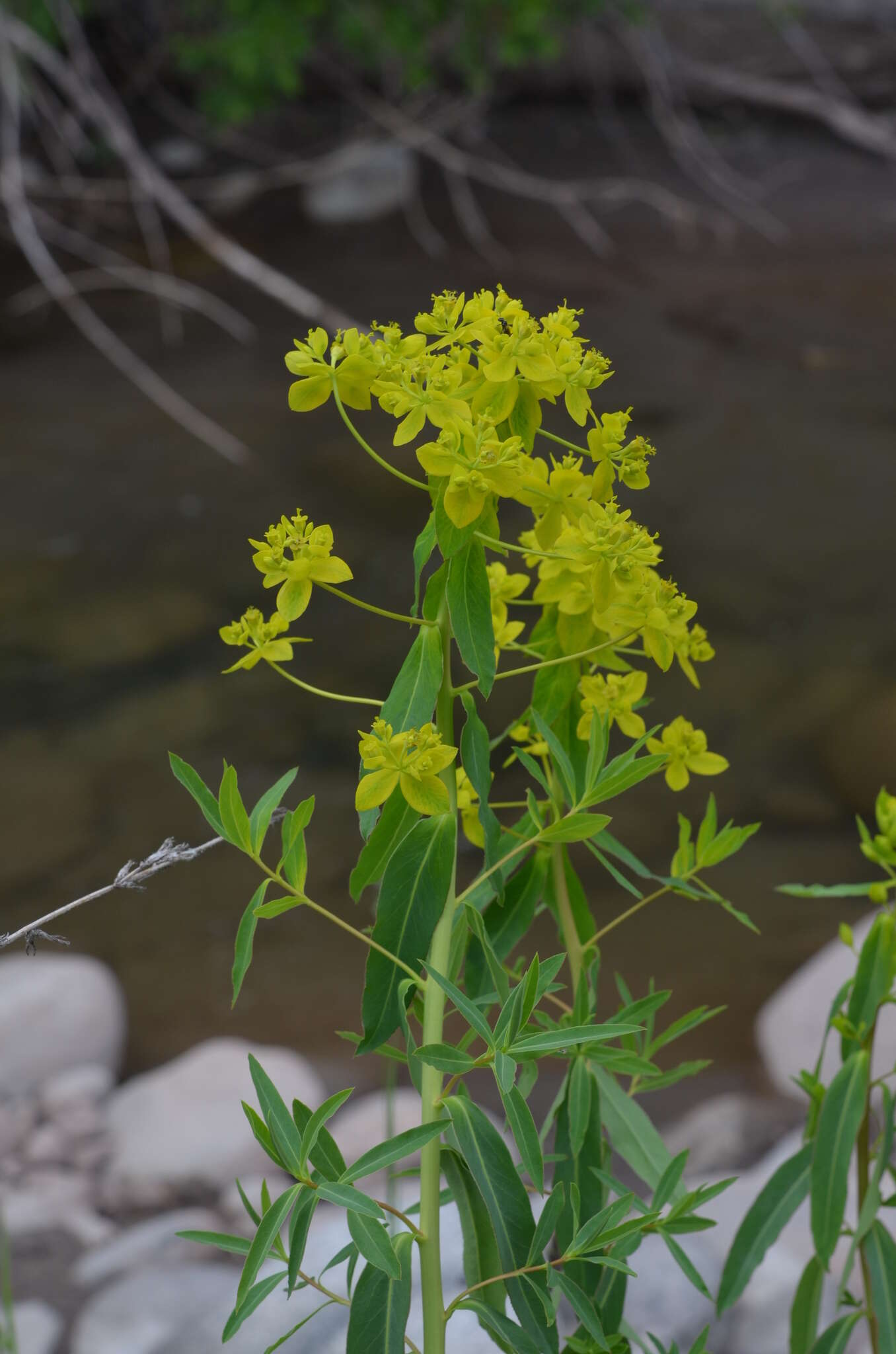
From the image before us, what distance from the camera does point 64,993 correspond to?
2.41 metres

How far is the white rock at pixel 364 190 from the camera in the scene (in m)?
6.98

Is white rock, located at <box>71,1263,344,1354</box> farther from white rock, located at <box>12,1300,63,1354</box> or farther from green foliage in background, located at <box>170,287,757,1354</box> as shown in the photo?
green foliage in background, located at <box>170,287,757,1354</box>

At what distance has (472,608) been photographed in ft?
2.45

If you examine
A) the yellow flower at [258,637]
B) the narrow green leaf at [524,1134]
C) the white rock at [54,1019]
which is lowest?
the narrow green leaf at [524,1134]

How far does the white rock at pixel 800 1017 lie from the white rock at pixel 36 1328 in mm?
1228

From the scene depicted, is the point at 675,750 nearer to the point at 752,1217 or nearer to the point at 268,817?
the point at 268,817

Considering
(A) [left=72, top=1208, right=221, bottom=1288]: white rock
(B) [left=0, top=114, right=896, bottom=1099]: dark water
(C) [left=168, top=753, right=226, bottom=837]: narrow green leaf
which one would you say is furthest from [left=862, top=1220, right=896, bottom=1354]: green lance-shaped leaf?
(B) [left=0, top=114, right=896, bottom=1099]: dark water

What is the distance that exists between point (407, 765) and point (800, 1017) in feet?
6.02

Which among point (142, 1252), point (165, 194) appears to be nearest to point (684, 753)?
point (165, 194)

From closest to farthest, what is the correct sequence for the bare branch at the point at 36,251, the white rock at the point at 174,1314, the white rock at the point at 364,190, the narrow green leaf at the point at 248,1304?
the narrow green leaf at the point at 248,1304 < the white rock at the point at 174,1314 < the bare branch at the point at 36,251 < the white rock at the point at 364,190

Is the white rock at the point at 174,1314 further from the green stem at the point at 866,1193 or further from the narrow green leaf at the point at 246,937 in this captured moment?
the narrow green leaf at the point at 246,937

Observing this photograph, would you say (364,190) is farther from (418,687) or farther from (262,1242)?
(262,1242)

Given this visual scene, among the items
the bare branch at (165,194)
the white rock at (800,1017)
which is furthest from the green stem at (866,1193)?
the white rock at (800,1017)

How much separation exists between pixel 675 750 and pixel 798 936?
2.01 metres
